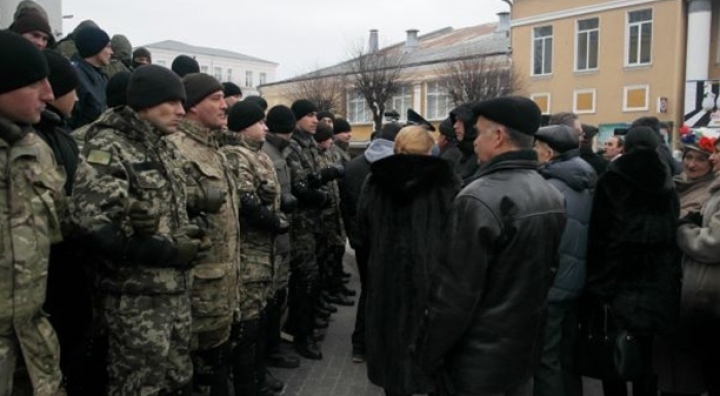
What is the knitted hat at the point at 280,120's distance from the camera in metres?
5.52

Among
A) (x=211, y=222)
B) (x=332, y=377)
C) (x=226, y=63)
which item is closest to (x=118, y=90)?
(x=211, y=222)

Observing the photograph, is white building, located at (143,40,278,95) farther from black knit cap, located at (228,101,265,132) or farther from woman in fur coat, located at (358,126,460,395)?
woman in fur coat, located at (358,126,460,395)

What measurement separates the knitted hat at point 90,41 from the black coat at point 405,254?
3.07 meters

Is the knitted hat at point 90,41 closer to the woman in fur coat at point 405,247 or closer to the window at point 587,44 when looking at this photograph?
the woman in fur coat at point 405,247

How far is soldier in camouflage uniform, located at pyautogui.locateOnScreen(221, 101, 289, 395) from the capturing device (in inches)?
172

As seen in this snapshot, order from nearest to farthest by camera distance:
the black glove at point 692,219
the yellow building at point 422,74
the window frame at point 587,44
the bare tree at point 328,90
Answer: the black glove at point 692,219 < the window frame at point 587,44 < the yellow building at point 422,74 < the bare tree at point 328,90

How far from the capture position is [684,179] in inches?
188

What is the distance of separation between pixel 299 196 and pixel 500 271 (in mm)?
3224

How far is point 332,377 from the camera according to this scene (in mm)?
5445

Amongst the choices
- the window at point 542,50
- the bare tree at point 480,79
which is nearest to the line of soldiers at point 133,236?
the bare tree at point 480,79

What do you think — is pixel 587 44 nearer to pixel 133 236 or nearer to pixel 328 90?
pixel 328 90

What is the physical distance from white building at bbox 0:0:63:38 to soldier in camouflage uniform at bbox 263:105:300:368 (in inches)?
144

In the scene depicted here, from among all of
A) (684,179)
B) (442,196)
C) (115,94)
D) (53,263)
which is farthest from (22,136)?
(684,179)

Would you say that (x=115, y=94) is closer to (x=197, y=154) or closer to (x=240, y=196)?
(x=197, y=154)
